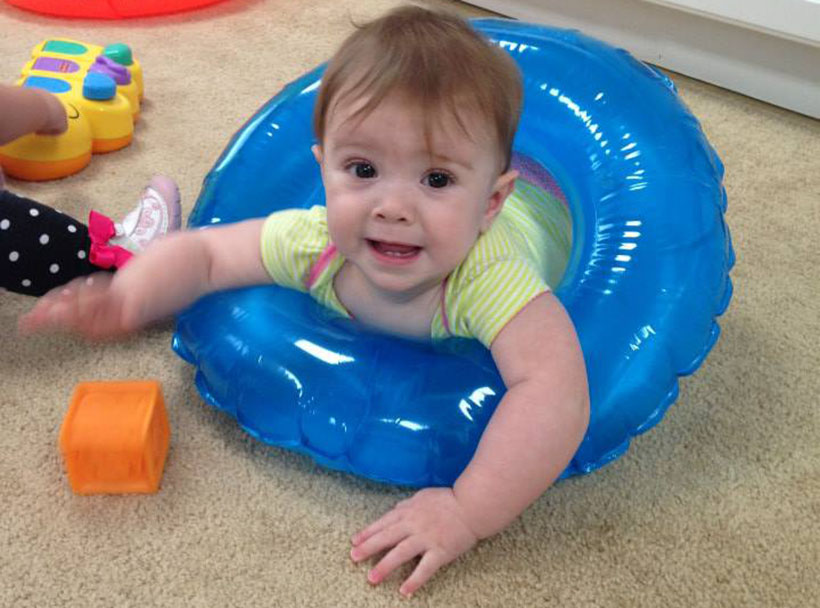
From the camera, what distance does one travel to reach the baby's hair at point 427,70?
704 mm

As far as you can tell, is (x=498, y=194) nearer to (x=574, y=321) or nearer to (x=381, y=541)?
(x=574, y=321)

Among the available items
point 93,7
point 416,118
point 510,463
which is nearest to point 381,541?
point 510,463

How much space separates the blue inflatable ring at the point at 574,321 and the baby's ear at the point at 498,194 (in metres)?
0.13

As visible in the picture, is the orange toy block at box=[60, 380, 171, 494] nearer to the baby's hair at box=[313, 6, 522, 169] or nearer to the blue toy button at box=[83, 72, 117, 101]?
the baby's hair at box=[313, 6, 522, 169]

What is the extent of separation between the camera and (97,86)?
1.27 metres

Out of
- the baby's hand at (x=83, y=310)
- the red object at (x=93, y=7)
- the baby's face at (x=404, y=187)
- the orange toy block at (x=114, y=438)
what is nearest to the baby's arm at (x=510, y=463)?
the baby's face at (x=404, y=187)

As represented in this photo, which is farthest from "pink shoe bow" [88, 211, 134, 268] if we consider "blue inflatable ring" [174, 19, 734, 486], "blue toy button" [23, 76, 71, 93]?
"blue toy button" [23, 76, 71, 93]

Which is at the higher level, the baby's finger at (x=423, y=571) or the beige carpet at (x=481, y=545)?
the baby's finger at (x=423, y=571)

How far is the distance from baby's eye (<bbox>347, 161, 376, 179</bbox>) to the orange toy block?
0.29 meters

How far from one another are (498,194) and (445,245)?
3.2 inches

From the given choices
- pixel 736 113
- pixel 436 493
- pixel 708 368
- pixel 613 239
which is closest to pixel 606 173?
pixel 613 239

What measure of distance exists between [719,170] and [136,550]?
0.74 meters

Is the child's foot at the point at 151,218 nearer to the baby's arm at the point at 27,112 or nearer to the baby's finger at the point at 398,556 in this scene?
the baby's arm at the point at 27,112

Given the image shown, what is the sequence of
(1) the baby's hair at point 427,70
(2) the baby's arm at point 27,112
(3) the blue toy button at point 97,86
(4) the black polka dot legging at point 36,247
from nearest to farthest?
(1) the baby's hair at point 427,70 → (4) the black polka dot legging at point 36,247 → (2) the baby's arm at point 27,112 → (3) the blue toy button at point 97,86
